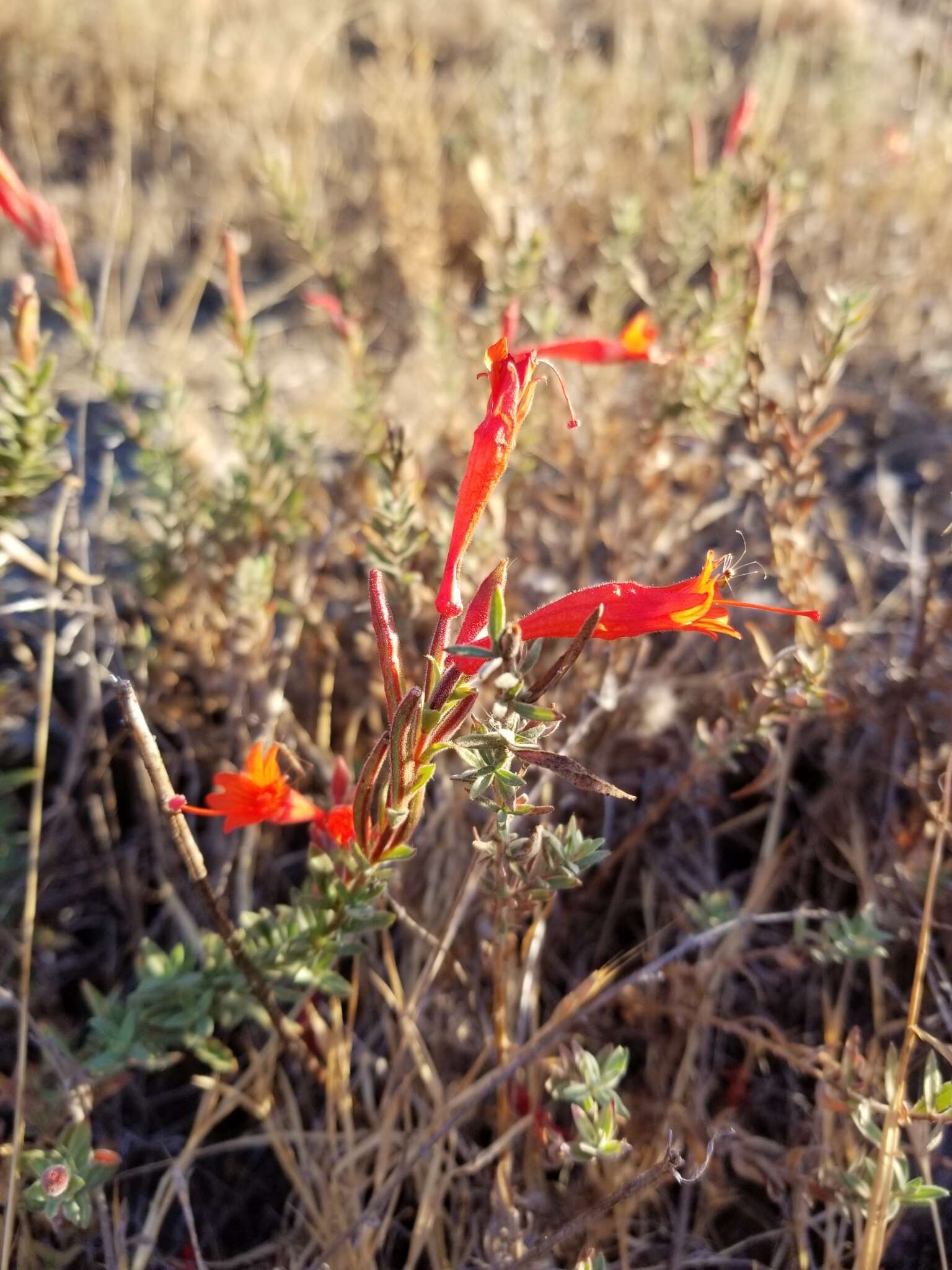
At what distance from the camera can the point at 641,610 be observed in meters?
0.98

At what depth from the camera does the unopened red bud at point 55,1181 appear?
1.22 meters

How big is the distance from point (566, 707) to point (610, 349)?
2.25 feet

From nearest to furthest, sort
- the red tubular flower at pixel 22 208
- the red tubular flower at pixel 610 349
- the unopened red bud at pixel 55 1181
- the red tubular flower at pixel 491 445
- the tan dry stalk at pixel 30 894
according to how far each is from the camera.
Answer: the red tubular flower at pixel 491 445 → the unopened red bud at pixel 55 1181 → the tan dry stalk at pixel 30 894 → the red tubular flower at pixel 610 349 → the red tubular flower at pixel 22 208

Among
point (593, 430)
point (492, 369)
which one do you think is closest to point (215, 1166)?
point (492, 369)

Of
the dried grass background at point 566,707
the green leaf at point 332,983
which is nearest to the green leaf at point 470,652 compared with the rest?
the dried grass background at point 566,707

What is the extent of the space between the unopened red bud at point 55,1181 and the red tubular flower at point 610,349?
141cm

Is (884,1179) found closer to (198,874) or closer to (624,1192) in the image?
(624,1192)

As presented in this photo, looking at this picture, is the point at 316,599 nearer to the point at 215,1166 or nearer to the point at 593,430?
the point at 593,430

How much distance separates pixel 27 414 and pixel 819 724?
1779mm

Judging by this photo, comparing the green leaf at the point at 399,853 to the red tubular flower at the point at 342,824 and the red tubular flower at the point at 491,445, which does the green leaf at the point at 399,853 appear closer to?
the red tubular flower at the point at 342,824

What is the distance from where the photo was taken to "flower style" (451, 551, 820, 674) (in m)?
0.97

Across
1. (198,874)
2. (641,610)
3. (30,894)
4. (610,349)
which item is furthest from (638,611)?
(30,894)

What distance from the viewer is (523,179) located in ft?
8.23

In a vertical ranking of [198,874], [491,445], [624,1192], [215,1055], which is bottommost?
[215,1055]
